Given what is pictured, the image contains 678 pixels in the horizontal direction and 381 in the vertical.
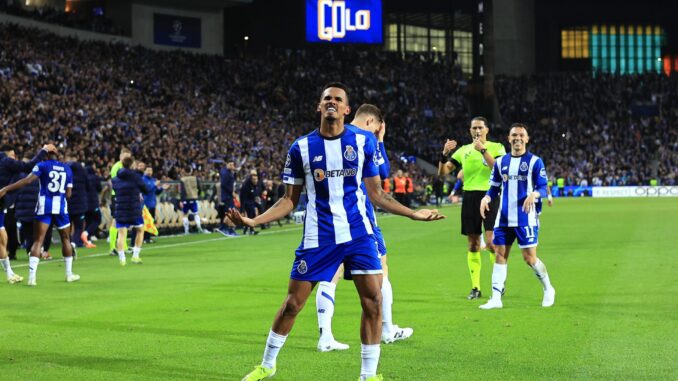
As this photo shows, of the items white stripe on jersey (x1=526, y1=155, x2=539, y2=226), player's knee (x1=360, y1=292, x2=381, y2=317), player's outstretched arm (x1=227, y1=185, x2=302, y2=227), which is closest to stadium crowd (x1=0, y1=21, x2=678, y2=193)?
white stripe on jersey (x1=526, y1=155, x2=539, y2=226)

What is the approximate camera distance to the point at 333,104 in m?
7.24

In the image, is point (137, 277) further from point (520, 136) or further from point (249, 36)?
point (249, 36)

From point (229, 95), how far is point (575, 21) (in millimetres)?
51470

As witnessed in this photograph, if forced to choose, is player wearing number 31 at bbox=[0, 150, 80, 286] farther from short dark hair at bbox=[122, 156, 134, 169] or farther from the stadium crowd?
the stadium crowd

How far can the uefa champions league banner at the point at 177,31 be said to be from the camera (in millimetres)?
66562

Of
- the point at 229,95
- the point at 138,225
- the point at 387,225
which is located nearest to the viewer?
the point at 138,225

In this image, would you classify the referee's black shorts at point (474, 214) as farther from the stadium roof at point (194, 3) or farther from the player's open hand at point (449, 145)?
the stadium roof at point (194, 3)

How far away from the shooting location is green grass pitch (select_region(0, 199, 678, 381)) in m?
8.52

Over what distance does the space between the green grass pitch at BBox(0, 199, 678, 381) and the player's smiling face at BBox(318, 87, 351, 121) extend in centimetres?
225

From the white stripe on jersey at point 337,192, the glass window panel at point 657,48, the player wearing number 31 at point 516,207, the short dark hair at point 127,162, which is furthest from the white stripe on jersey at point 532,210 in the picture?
the glass window panel at point 657,48

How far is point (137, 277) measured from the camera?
57.1 ft

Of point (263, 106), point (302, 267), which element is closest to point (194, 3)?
point (263, 106)

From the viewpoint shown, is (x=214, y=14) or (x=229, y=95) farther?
(x=214, y=14)

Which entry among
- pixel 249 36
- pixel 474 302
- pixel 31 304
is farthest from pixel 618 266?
pixel 249 36
